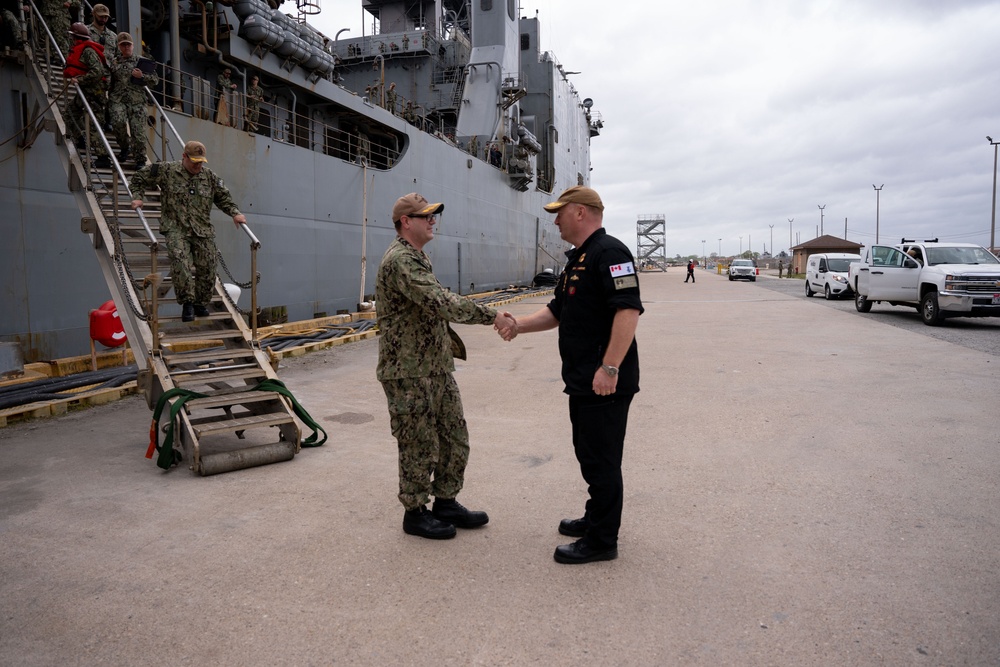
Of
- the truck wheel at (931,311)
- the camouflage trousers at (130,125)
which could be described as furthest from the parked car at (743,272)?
the camouflage trousers at (130,125)

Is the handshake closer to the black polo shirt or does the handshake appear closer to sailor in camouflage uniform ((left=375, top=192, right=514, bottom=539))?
sailor in camouflage uniform ((left=375, top=192, right=514, bottom=539))

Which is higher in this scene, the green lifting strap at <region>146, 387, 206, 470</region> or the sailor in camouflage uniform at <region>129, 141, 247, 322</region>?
the sailor in camouflage uniform at <region>129, 141, 247, 322</region>

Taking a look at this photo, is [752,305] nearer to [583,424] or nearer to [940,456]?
[940,456]

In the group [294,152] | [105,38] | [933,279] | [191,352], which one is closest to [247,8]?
[294,152]

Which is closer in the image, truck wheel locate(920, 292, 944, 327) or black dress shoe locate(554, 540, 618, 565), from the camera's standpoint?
black dress shoe locate(554, 540, 618, 565)

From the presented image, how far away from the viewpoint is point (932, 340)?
988cm

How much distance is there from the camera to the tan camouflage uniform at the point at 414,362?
9.81 feet

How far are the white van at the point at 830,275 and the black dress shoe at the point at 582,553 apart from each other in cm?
1849

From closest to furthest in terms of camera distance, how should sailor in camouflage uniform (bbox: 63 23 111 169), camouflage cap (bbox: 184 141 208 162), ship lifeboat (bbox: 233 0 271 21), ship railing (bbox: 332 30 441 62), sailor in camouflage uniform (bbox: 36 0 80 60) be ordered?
1. camouflage cap (bbox: 184 141 208 162)
2. sailor in camouflage uniform (bbox: 63 23 111 169)
3. sailor in camouflage uniform (bbox: 36 0 80 60)
4. ship lifeboat (bbox: 233 0 271 21)
5. ship railing (bbox: 332 30 441 62)

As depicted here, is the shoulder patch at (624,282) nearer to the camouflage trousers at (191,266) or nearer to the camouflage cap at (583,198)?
the camouflage cap at (583,198)

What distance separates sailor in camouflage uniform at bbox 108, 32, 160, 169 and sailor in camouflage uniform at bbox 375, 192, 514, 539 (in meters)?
5.82

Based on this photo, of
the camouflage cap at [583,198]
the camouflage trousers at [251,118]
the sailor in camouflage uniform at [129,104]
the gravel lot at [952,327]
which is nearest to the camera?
the camouflage cap at [583,198]

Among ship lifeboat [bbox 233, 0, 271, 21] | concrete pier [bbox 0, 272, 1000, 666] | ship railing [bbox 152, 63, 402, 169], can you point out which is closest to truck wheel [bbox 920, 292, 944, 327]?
concrete pier [bbox 0, 272, 1000, 666]

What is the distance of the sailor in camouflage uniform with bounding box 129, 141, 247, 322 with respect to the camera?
548 cm
